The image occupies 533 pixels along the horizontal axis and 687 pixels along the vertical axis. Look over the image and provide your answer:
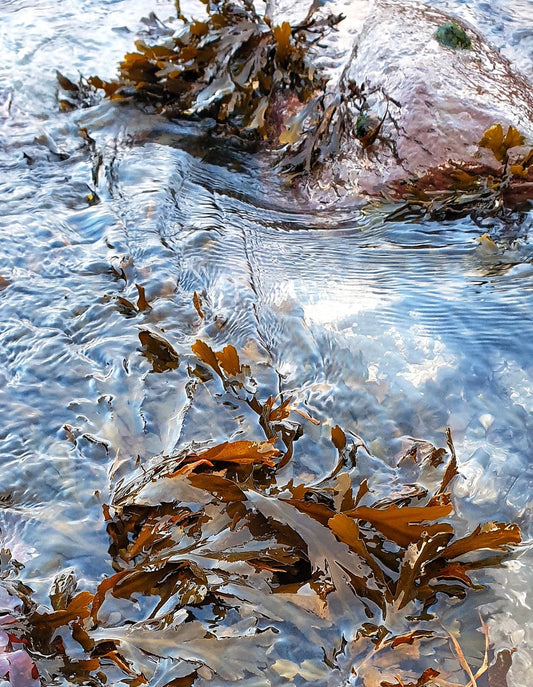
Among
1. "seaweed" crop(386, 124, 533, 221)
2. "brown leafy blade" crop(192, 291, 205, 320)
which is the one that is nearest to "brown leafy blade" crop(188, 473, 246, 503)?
"brown leafy blade" crop(192, 291, 205, 320)

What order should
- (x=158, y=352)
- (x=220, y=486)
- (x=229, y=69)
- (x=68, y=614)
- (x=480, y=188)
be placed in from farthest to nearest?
1. (x=229, y=69)
2. (x=480, y=188)
3. (x=158, y=352)
4. (x=220, y=486)
5. (x=68, y=614)

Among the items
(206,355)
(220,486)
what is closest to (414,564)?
(220,486)

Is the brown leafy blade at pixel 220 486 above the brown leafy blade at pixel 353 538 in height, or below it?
below

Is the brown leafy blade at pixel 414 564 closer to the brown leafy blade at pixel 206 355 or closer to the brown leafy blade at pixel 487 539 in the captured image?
the brown leafy blade at pixel 487 539

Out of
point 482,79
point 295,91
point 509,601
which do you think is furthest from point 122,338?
point 482,79

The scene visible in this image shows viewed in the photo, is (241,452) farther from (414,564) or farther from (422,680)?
(422,680)

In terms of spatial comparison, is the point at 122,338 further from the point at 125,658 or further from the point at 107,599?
the point at 125,658

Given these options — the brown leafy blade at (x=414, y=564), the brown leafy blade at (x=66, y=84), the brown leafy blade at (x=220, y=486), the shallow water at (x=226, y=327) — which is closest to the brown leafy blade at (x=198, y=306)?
the shallow water at (x=226, y=327)
